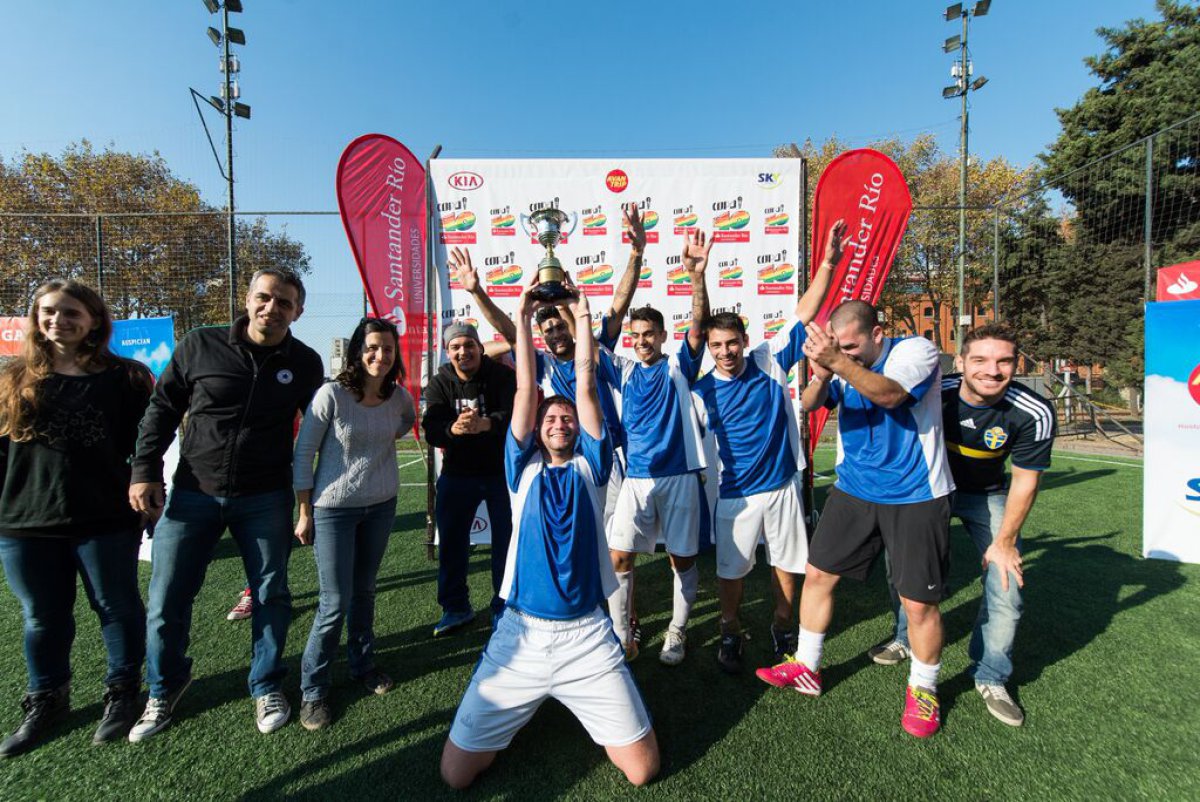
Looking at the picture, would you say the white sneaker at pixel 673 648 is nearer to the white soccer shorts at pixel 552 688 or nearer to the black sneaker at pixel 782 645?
the black sneaker at pixel 782 645

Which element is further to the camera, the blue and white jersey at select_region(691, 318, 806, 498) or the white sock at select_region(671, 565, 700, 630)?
the white sock at select_region(671, 565, 700, 630)

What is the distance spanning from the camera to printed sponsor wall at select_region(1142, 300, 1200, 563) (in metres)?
3.94

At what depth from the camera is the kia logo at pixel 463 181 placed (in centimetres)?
496

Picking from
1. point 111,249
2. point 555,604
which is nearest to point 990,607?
point 555,604

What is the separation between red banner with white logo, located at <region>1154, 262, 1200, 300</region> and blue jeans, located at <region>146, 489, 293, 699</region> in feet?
36.0

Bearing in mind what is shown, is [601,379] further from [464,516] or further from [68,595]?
[68,595]

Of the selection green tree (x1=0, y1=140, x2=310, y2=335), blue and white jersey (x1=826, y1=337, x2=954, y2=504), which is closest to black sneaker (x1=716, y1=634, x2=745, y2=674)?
blue and white jersey (x1=826, y1=337, x2=954, y2=504)

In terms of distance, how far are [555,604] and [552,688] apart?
0.33 meters

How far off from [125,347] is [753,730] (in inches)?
248

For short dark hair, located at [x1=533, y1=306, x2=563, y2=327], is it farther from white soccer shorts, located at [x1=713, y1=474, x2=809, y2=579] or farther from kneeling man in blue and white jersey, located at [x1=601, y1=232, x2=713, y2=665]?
white soccer shorts, located at [x1=713, y1=474, x2=809, y2=579]

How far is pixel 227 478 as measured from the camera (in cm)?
241

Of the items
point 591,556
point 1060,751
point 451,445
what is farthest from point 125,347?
point 1060,751

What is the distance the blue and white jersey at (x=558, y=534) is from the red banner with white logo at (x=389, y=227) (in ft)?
9.85

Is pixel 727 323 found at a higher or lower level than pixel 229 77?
lower
